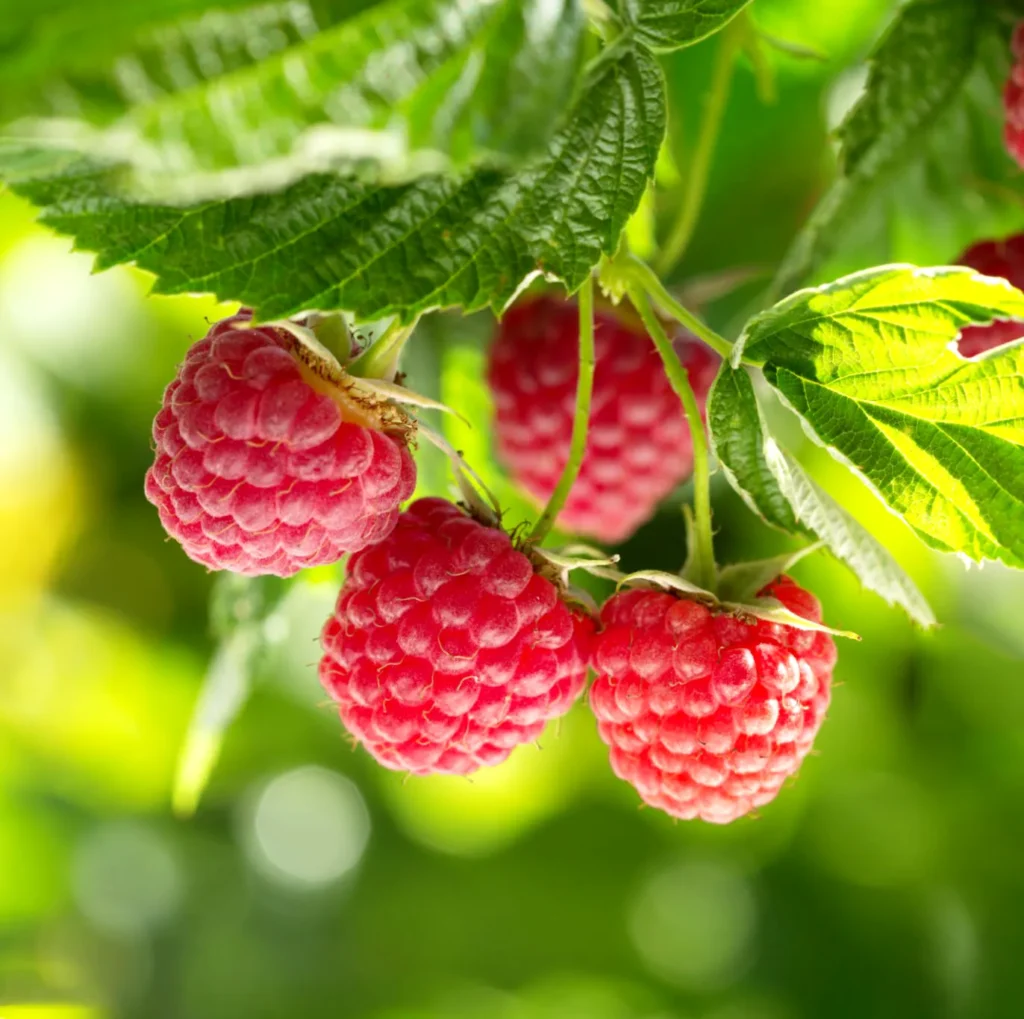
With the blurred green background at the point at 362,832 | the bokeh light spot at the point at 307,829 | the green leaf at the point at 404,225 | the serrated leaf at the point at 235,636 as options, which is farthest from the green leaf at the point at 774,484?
Answer: the bokeh light spot at the point at 307,829

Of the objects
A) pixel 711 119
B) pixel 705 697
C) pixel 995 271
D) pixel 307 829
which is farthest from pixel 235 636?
pixel 307 829

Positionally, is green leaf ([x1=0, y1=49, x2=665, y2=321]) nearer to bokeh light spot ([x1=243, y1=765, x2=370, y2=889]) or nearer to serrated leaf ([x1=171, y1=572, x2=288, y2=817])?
serrated leaf ([x1=171, y1=572, x2=288, y2=817])

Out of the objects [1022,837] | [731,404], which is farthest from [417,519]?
[1022,837]

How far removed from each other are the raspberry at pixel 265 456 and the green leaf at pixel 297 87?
0.25 meters

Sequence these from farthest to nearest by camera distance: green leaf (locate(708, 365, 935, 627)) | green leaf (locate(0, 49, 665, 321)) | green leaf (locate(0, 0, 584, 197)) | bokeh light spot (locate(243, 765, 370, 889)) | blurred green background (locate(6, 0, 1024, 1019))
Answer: bokeh light spot (locate(243, 765, 370, 889))
blurred green background (locate(6, 0, 1024, 1019))
green leaf (locate(708, 365, 935, 627))
green leaf (locate(0, 49, 665, 321))
green leaf (locate(0, 0, 584, 197))

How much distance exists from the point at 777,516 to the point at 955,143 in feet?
1.39

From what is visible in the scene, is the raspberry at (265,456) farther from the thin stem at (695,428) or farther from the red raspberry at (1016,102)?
the red raspberry at (1016,102)

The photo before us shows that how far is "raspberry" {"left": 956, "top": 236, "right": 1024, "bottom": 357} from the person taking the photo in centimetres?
86

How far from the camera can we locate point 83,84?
369 mm

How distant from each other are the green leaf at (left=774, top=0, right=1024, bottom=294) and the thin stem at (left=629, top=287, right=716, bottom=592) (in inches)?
6.3

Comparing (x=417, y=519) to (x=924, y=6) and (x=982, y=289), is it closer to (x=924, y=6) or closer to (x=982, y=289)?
(x=982, y=289)

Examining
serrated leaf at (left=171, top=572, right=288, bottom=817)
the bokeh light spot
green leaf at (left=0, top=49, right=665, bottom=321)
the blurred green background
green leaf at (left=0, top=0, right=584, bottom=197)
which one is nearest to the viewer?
green leaf at (left=0, top=0, right=584, bottom=197)

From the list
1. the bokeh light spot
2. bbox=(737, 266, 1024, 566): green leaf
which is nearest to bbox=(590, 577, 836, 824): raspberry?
bbox=(737, 266, 1024, 566): green leaf

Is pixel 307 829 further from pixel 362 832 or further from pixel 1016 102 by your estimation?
pixel 1016 102
